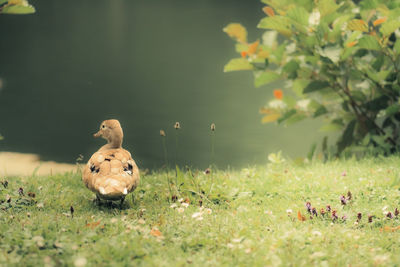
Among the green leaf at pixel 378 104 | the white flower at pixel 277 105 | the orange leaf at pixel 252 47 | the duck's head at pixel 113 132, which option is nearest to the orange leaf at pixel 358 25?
the green leaf at pixel 378 104

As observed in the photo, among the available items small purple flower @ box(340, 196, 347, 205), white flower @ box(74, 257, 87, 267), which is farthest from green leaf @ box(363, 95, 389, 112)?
white flower @ box(74, 257, 87, 267)

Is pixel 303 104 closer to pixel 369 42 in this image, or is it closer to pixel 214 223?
pixel 369 42

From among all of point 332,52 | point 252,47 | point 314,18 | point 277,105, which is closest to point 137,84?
point 277,105

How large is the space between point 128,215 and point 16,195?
0.96m

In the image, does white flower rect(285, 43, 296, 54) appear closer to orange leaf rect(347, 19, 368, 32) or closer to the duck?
orange leaf rect(347, 19, 368, 32)

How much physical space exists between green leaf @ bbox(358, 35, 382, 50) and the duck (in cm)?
277

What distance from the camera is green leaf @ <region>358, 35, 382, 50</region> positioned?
186 inches

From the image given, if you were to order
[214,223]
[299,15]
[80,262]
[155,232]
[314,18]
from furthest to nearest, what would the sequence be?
[314,18] → [299,15] → [214,223] → [155,232] → [80,262]

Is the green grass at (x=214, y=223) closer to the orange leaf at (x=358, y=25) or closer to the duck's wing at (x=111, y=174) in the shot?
the duck's wing at (x=111, y=174)

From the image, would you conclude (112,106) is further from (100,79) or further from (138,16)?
(138,16)

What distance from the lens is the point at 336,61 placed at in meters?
4.73

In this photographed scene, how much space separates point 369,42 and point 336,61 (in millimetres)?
410

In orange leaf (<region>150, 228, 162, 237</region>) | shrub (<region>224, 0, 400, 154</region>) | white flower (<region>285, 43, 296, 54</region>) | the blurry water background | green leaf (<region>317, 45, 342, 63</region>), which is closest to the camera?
orange leaf (<region>150, 228, 162, 237</region>)

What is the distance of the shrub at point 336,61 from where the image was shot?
4793mm
